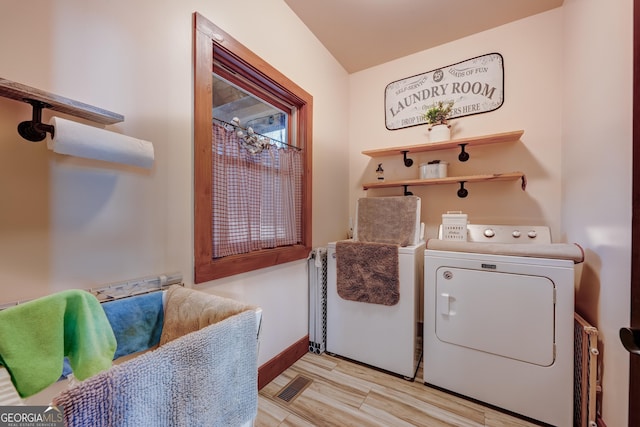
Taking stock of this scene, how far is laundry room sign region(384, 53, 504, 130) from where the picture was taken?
6.83ft

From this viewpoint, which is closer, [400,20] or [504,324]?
[504,324]

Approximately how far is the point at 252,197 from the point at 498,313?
1.65 m

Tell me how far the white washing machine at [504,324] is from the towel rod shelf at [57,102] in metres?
1.81

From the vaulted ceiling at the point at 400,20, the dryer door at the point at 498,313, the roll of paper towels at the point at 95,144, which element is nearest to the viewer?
the roll of paper towels at the point at 95,144

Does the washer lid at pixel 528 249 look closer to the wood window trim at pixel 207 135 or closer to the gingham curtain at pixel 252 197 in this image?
the gingham curtain at pixel 252 197

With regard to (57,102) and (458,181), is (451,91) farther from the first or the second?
(57,102)

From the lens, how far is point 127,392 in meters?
0.55

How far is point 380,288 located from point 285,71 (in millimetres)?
1746

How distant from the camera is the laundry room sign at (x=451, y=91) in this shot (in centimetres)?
208

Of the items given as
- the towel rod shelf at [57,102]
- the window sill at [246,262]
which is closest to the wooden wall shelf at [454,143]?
the window sill at [246,262]

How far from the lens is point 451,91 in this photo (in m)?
2.22

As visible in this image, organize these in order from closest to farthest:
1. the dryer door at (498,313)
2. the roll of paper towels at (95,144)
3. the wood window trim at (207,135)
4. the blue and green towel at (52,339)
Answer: the blue and green towel at (52,339)
the roll of paper towels at (95,144)
the wood window trim at (207,135)
the dryer door at (498,313)

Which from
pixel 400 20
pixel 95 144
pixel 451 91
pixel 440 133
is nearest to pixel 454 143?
pixel 440 133

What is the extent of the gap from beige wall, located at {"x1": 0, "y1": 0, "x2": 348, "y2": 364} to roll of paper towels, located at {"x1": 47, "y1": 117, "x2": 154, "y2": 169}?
164mm
